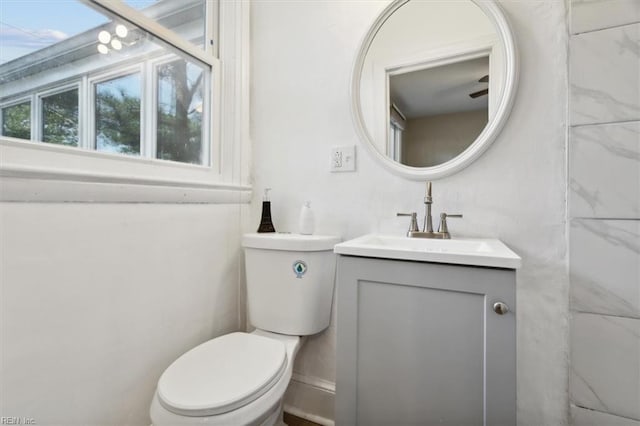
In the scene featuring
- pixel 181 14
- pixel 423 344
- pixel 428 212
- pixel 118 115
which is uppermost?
pixel 181 14

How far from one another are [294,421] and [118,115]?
4.67 ft

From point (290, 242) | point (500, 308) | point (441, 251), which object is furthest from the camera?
point (290, 242)

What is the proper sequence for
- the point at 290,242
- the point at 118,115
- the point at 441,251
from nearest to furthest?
the point at 441,251 < the point at 118,115 < the point at 290,242

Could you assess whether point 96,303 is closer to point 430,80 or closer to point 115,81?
point 115,81

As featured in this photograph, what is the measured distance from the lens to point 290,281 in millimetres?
1146

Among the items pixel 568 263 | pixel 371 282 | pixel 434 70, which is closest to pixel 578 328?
pixel 568 263

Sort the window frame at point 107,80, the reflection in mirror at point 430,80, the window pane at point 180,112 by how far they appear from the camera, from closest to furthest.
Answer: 1. the window frame at point 107,80
2. the reflection in mirror at point 430,80
3. the window pane at point 180,112

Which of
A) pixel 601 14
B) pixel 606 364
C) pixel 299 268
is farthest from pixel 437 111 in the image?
pixel 606 364

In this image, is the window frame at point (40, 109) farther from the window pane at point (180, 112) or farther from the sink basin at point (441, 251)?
the sink basin at point (441, 251)

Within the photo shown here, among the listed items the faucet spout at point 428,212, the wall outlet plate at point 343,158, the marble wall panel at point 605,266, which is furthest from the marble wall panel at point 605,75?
the wall outlet plate at point 343,158

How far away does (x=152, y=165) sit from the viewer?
110cm

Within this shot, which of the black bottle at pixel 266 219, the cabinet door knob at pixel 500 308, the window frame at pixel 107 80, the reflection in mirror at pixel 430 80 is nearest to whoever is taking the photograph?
the cabinet door knob at pixel 500 308

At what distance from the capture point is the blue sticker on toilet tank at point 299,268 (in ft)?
3.72

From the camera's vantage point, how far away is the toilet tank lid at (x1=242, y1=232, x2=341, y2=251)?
1.12 meters
